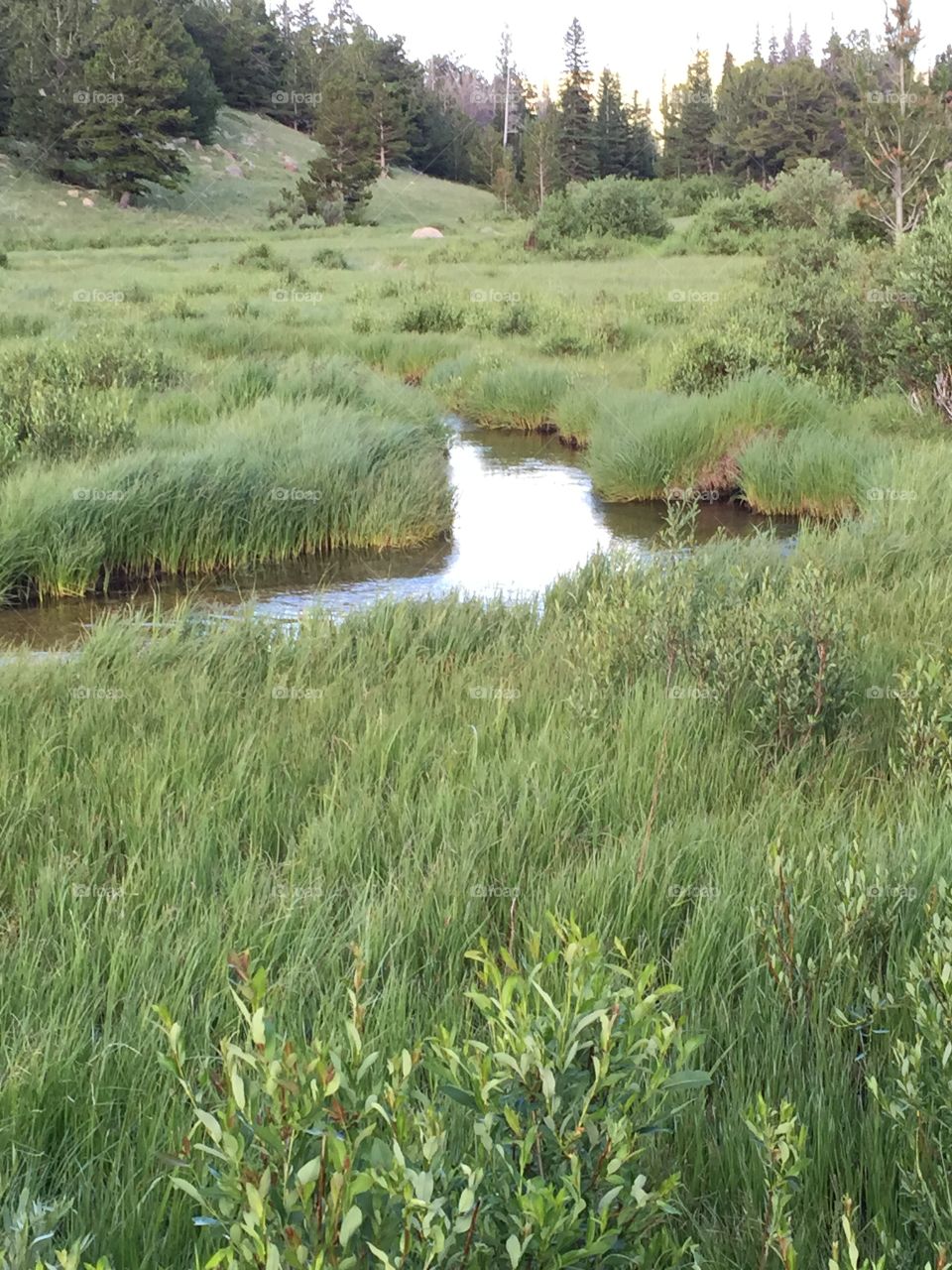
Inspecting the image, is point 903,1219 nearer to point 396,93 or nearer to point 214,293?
point 214,293

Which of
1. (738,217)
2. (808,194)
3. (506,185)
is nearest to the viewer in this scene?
(808,194)

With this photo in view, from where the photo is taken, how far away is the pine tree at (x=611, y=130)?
242ft

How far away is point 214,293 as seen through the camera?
2433 cm

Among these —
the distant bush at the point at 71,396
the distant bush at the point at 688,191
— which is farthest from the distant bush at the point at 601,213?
the distant bush at the point at 71,396

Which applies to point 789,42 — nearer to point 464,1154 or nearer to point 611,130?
point 611,130

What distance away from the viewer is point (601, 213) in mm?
41281

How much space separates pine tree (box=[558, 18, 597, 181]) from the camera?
219ft

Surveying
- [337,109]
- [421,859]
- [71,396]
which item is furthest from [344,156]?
[421,859]

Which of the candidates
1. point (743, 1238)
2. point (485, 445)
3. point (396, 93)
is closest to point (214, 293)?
point (485, 445)

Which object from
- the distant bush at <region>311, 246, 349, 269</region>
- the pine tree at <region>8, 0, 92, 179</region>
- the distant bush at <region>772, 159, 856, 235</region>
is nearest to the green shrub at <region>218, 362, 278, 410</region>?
the distant bush at <region>311, 246, 349, 269</region>

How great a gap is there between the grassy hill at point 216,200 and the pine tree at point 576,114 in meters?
5.96

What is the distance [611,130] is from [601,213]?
3874 cm

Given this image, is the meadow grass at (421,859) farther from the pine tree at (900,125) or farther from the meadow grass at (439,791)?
the pine tree at (900,125)

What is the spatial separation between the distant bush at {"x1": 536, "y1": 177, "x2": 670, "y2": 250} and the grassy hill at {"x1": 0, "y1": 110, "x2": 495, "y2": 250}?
13.5 m
